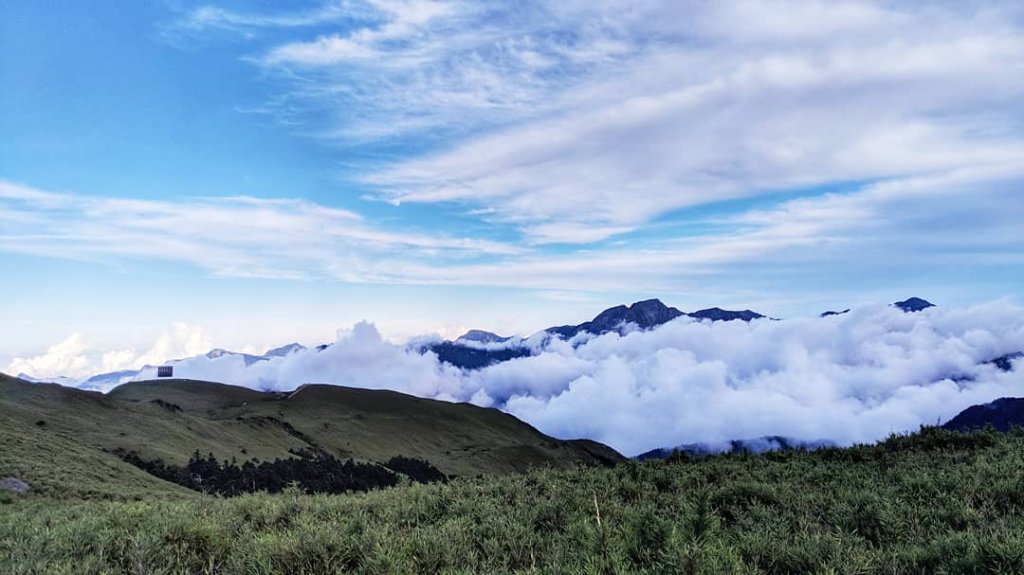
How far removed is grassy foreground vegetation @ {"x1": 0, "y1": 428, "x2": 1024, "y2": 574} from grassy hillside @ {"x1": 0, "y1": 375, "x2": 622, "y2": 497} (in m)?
6.69

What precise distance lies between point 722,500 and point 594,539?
209 inches

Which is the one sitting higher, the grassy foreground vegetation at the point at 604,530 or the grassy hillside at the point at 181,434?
the grassy foreground vegetation at the point at 604,530

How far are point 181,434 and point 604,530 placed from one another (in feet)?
318

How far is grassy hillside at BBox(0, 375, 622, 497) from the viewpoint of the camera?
4612 centimetres

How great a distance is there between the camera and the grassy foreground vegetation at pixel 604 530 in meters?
8.30

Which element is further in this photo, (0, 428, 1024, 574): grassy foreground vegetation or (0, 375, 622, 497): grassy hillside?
(0, 375, 622, 497): grassy hillside

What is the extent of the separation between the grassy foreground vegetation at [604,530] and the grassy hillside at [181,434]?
6689 mm

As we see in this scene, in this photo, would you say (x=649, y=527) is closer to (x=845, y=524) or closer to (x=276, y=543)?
(x=845, y=524)

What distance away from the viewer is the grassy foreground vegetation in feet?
27.2

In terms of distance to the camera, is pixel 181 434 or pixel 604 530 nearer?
pixel 604 530

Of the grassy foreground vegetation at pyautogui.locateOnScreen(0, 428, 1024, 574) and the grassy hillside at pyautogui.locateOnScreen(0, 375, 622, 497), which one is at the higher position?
the grassy foreground vegetation at pyautogui.locateOnScreen(0, 428, 1024, 574)

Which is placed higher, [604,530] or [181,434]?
[604,530]

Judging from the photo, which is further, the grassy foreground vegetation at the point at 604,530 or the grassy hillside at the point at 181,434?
the grassy hillside at the point at 181,434

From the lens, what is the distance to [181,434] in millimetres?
89062
